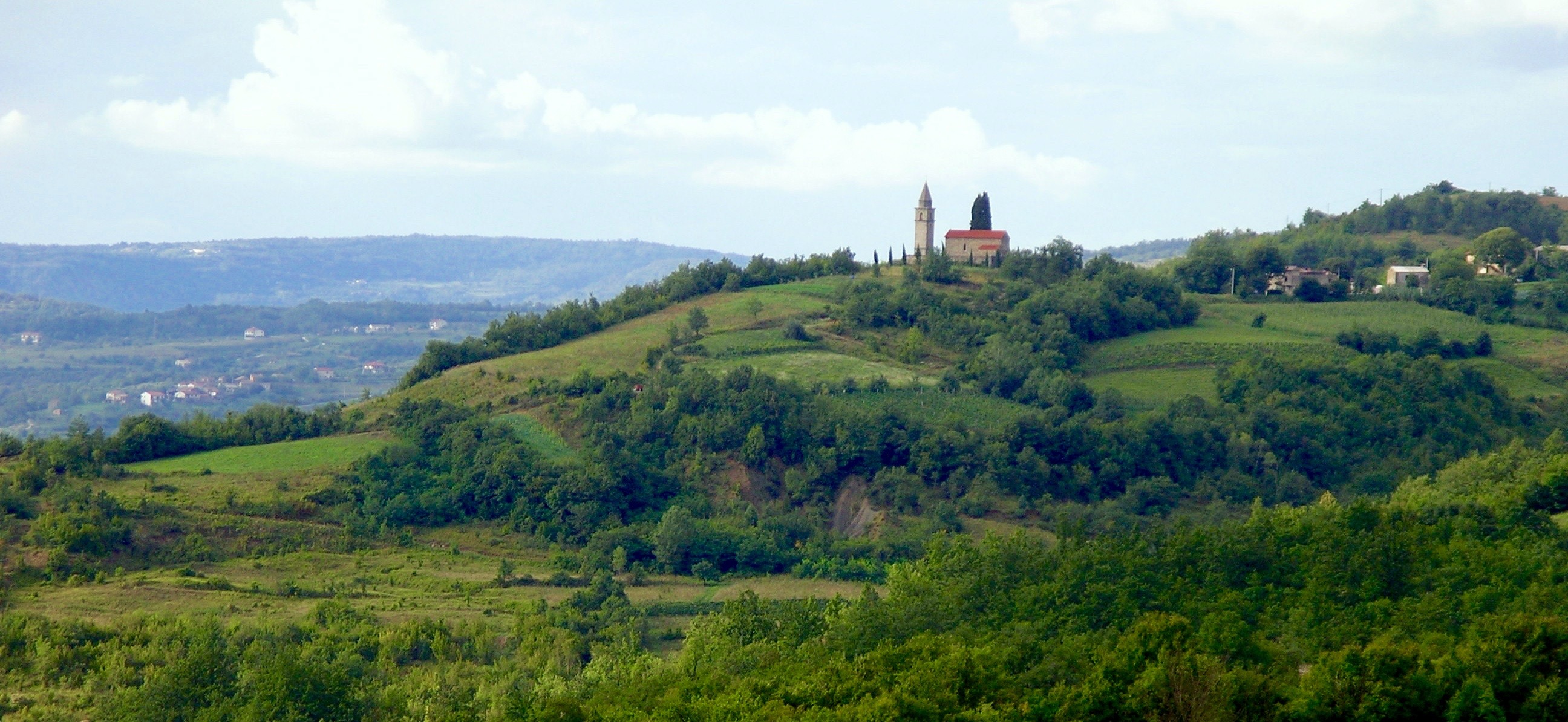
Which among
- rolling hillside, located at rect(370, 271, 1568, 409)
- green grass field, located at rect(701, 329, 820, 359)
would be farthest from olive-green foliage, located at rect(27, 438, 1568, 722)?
green grass field, located at rect(701, 329, 820, 359)

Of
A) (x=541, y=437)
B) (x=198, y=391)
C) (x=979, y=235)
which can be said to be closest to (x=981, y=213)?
(x=979, y=235)

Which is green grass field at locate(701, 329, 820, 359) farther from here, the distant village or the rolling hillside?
the distant village

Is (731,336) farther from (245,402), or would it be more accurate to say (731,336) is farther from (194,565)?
(245,402)

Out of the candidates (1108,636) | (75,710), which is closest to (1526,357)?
(1108,636)

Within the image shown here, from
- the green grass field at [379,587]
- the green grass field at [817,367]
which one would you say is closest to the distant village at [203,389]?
the green grass field at [817,367]

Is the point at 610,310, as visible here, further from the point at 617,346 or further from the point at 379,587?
the point at 379,587
